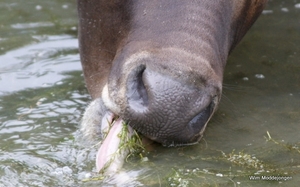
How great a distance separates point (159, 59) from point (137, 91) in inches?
7.8

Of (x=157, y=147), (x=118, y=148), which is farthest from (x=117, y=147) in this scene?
(x=157, y=147)

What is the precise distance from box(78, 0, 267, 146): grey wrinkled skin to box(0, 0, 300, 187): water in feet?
0.68

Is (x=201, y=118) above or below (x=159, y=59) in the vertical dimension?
below

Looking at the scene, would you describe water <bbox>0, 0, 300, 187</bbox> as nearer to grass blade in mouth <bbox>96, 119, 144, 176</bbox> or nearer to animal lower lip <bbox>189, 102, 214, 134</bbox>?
grass blade in mouth <bbox>96, 119, 144, 176</bbox>

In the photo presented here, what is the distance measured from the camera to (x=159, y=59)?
11.3ft

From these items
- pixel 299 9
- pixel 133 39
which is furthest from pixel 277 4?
pixel 133 39

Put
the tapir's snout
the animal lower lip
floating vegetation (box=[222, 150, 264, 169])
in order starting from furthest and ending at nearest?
1. floating vegetation (box=[222, 150, 264, 169])
2. the animal lower lip
3. the tapir's snout

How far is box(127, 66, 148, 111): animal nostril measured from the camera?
338cm

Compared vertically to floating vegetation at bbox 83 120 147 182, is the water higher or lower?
lower

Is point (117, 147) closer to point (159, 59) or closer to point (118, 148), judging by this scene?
point (118, 148)

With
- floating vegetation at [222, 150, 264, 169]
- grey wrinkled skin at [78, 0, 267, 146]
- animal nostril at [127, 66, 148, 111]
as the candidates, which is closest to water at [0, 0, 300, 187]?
floating vegetation at [222, 150, 264, 169]

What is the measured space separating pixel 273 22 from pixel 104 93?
324cm

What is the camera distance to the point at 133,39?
378cm

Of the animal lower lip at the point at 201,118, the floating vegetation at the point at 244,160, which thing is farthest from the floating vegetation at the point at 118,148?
the floating vegetation at the point at 244,160
